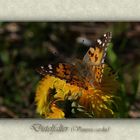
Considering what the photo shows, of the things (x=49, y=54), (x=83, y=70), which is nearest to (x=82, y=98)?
(x=83, y=70)

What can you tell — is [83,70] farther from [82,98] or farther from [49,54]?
[49,54]

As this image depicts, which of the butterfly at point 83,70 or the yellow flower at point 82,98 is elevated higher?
the butterfly at point 83,70

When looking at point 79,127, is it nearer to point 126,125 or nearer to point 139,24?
point 126,125

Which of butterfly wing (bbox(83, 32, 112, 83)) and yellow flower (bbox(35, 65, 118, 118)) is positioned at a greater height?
butterfly wing (bbox(83, 32, 112, 83))

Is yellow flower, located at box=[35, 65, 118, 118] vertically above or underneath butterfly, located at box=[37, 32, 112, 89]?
underneath
